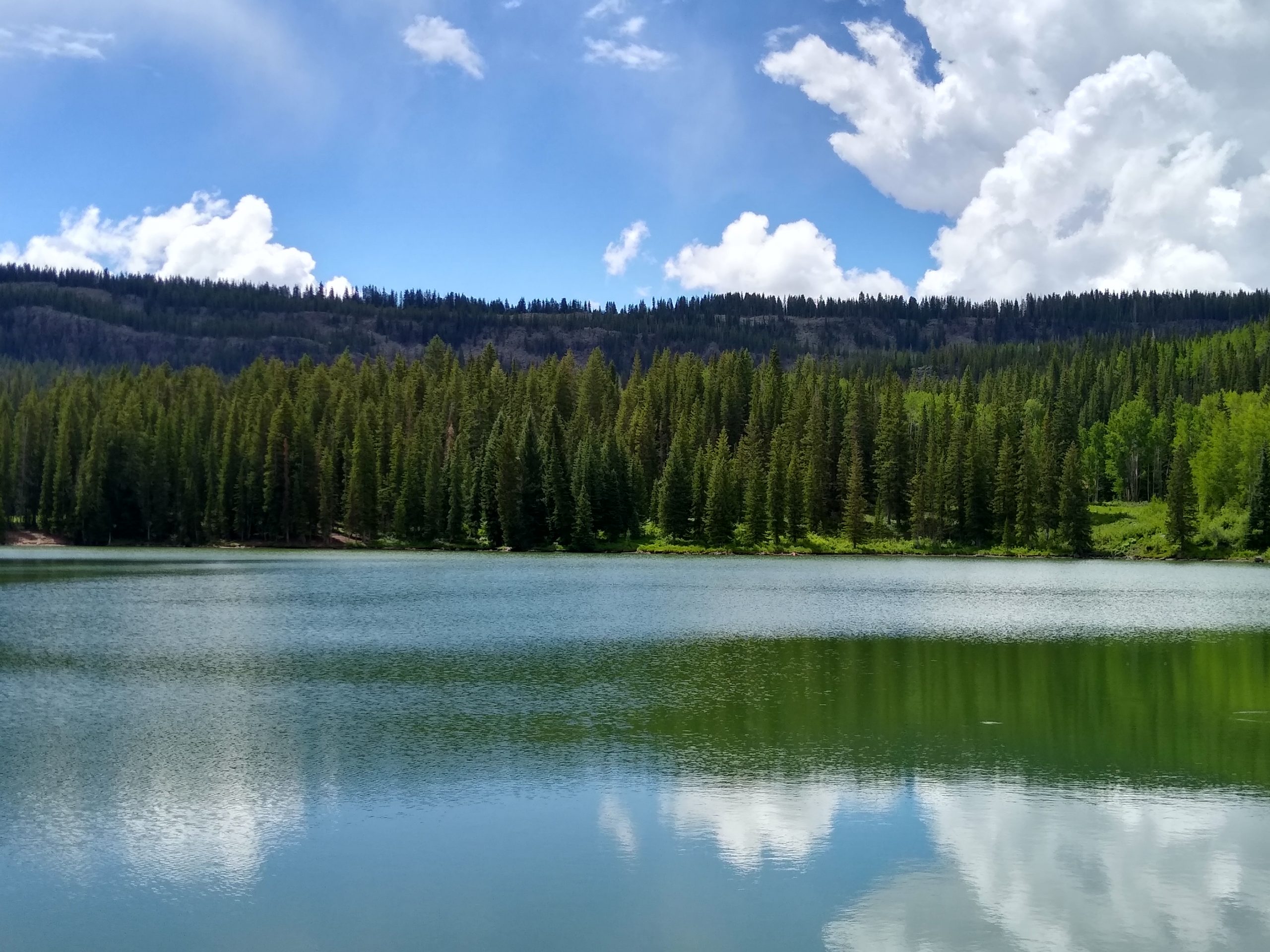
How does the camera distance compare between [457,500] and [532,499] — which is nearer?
[532,499]

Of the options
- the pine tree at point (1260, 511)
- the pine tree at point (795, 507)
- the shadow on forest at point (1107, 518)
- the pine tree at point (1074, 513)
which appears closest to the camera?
the pine tree at point (1260, 511)

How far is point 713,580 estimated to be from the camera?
76.7m

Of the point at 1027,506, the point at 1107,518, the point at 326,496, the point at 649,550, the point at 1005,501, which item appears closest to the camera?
the point at 649,550

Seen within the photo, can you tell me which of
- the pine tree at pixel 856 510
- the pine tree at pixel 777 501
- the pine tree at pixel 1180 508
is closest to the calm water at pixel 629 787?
the pine tree at pixel 1180 508

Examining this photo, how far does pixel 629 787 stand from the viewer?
20625 millimetres

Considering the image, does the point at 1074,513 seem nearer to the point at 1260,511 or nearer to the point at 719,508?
the point at 1260,511

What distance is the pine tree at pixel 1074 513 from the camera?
11862cm

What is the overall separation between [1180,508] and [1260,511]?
7371mm

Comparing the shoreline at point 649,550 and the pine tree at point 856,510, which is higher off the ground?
the pine tree at point 856,510

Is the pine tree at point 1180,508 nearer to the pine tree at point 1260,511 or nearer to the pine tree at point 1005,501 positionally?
the pine tree at point 1260,511

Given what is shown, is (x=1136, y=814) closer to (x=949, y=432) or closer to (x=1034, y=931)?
(x=1034, y=931)

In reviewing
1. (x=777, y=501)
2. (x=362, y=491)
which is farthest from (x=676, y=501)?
(x=362, y=491)

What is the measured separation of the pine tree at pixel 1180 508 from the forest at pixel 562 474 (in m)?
0.31

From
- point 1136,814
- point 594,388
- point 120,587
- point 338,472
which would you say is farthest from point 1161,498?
point 1136,814
